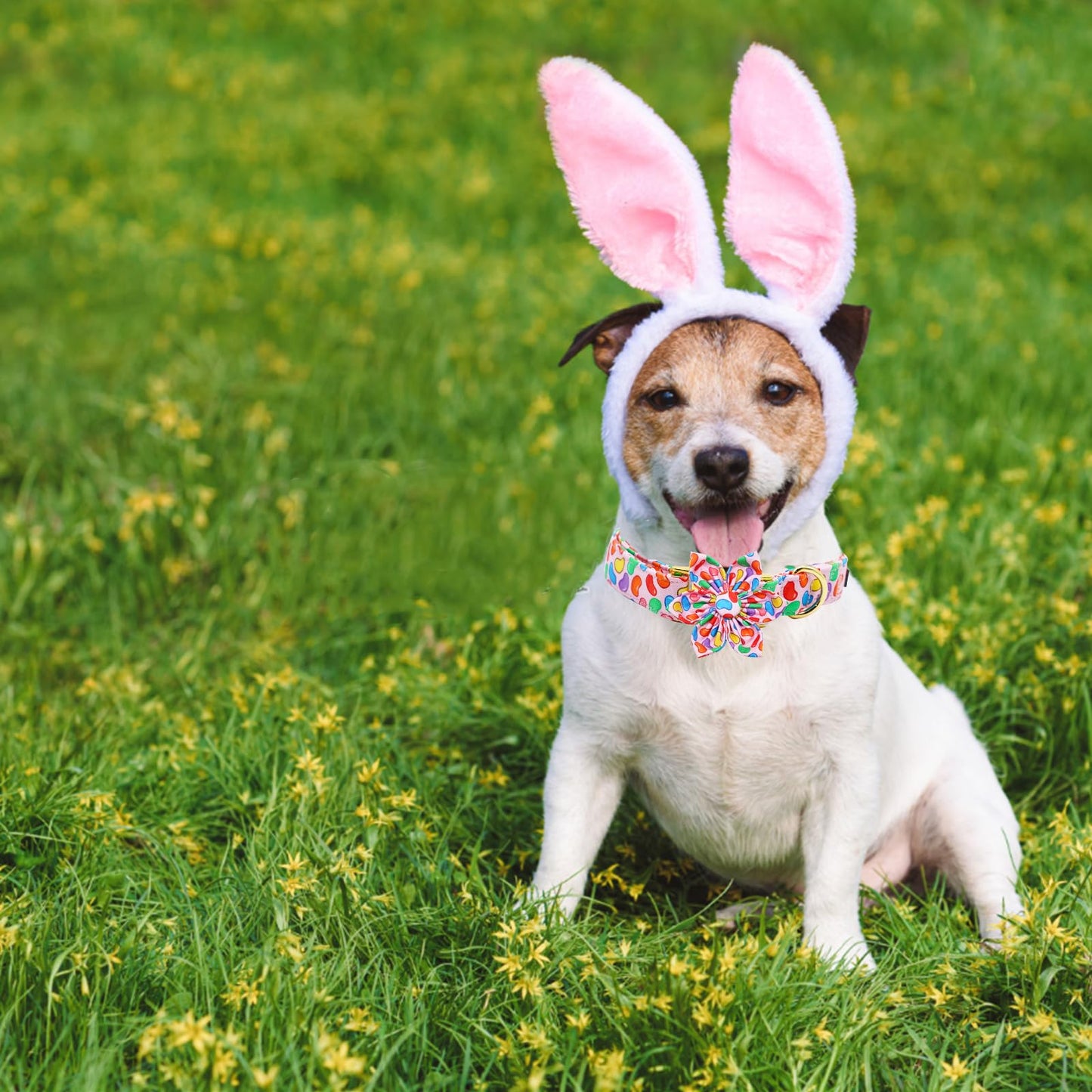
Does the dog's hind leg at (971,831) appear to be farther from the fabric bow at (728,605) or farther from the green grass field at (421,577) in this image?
the fabric bow at (728,605)

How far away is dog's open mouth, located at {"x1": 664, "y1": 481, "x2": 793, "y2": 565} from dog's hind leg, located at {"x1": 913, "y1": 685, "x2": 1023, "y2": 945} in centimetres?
99

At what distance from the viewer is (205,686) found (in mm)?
4289

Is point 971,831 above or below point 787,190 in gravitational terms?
below

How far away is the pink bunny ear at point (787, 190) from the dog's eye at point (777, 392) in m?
0.16

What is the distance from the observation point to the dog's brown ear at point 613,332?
3.02 metres

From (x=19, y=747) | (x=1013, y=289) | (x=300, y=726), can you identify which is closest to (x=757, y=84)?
(x=300, y=726)

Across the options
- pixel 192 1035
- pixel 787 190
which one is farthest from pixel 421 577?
pixel 192 1035

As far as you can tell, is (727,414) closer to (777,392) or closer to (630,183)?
(777,392)

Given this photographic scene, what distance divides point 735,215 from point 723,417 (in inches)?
17.9

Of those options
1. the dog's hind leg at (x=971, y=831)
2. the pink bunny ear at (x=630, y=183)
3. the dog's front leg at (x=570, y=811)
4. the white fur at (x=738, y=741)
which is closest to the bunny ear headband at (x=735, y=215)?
the pink bunny ear at (x=630, y=183)

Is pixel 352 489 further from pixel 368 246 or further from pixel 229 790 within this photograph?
pixel 368 246

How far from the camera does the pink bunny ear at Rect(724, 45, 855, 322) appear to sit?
2.91m

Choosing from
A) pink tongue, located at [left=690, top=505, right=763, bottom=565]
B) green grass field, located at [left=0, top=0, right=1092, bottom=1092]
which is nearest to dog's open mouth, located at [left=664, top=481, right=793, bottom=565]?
pink tongue, located at [left=690, top=505, right=763, bottom=565]

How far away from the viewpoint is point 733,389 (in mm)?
2926
